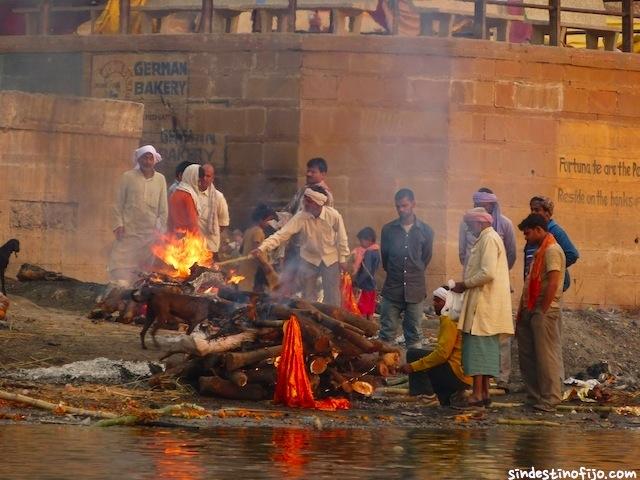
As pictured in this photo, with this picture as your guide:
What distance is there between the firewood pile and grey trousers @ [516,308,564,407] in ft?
3.52

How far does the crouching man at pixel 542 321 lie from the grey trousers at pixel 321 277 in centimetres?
227

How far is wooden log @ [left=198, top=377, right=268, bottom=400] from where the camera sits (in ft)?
44.7

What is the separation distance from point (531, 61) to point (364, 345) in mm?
9284

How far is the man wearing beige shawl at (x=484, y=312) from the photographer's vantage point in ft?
45.6

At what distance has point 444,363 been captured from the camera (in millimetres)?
14258

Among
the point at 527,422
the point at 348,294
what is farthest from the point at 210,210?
the point at 527,422

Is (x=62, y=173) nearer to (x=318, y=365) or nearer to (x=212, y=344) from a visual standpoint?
(x=212, y=344)

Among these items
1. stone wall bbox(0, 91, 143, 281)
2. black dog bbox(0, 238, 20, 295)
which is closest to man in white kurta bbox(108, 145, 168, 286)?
black dog bbox(0, 238, 20, 295)

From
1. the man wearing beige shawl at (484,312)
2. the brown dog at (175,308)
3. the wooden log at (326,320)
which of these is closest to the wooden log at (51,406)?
the wooden log at (326,320)

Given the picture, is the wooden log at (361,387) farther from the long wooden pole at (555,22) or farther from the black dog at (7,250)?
the long wooden pole at (555,22)

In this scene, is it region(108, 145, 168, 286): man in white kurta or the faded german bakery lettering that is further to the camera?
the faded german bakery lettering

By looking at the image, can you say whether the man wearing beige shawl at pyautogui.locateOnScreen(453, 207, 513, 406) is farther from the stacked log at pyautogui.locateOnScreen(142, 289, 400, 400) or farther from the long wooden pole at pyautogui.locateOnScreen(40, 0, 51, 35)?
the long wooden pole at pyautogui.locateOnScreen(40, 0, 51, 35)

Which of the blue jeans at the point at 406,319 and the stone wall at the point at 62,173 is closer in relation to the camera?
the blue jeans at the point at 406,319

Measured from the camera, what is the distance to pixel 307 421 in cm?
1269
